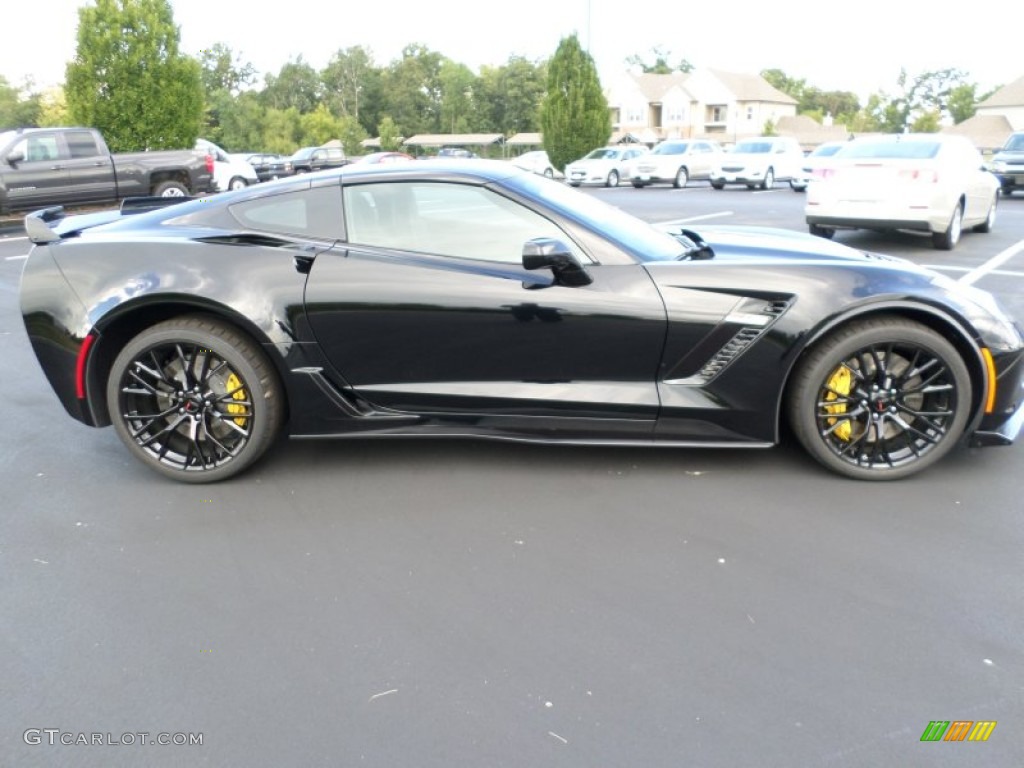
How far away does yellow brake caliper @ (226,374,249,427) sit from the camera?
148 inches

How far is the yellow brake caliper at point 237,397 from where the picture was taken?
12.3 feet

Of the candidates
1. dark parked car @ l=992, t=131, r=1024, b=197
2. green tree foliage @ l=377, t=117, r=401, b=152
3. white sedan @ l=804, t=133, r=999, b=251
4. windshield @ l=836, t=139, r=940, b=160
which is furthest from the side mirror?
green tree foliage @ l=377, t=117, r=401, b=152

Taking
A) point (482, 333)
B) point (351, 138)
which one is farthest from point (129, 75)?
point (351, 138)

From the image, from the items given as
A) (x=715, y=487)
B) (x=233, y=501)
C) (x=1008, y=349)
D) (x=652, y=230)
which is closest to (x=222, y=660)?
(x=233, y=501)

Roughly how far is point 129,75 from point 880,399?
762 inches

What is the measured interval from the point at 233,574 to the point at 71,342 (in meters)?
1.49

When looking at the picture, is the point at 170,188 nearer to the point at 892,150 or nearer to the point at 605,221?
the point at 892,150

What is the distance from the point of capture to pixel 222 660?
2555 millimetres

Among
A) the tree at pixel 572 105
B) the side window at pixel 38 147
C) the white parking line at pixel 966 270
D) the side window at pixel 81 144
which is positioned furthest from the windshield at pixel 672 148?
the white parking line at pixel 966 270

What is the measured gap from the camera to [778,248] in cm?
395

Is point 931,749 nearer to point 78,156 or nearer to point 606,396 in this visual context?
point 606,396

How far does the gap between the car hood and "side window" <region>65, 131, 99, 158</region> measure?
558 inches

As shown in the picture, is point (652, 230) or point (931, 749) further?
point (652, 230)

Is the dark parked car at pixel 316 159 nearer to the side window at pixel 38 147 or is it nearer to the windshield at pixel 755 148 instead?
the windshield at pixel 755 148
